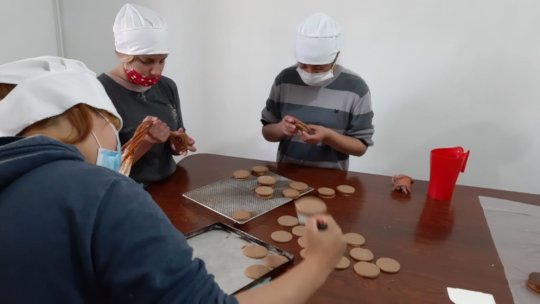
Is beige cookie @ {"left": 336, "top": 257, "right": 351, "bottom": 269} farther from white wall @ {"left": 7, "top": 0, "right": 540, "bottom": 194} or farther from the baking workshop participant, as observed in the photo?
white wall @ {"left": 7, "top": 0, "right": 540, "bottom": 194}

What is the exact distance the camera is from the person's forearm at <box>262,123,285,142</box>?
171 centimetres

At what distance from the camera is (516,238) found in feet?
3.74

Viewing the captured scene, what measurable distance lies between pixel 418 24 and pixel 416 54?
0.16m

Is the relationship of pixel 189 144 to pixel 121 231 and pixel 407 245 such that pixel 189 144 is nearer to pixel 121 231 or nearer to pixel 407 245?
pixel 407 245

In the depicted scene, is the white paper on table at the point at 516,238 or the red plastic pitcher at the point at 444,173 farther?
the red plastic pitcher at the point at 444,173

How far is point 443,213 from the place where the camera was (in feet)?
4.18

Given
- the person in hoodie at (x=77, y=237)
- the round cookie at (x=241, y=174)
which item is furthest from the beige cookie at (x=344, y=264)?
the round cookie at (x=241, y=174)

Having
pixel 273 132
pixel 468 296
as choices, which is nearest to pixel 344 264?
pixel 468 296

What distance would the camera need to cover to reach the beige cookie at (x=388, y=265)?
3.22ft

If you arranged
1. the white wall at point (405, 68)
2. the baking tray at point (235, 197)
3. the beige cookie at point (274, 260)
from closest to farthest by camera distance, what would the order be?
the beige cookie at point (274, 260), the baking tray at point (235, 197), the white wall at point (405, 68)

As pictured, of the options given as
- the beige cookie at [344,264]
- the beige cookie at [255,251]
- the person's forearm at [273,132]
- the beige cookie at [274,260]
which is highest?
the person's forearm at [273,132]

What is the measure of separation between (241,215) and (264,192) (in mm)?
162

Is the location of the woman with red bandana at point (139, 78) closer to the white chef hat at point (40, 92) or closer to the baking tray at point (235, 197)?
the baking tray at point (235, 197)

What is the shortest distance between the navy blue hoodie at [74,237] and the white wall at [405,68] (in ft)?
6.61
